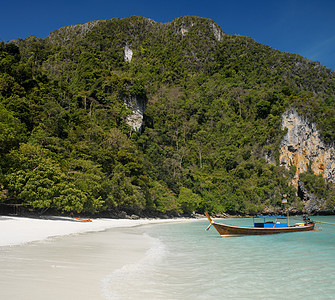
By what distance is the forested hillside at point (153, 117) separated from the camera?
2719cm

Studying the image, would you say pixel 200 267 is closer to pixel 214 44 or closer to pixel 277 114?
pixel 277 114

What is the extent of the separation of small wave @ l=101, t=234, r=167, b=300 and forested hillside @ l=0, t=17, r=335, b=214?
15.2 metres

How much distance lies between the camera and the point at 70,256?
8.87m

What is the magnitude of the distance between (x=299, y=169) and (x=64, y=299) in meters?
72.2

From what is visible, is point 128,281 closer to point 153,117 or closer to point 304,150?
point 153,117

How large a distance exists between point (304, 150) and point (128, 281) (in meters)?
72.1

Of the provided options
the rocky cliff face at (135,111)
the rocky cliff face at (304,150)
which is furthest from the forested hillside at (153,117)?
the rocky cliff face at (304,150)

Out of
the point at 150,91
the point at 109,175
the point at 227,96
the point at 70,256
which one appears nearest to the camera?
the point at 70,256

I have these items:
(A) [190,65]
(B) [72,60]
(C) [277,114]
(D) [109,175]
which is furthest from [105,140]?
(A) [190,65]

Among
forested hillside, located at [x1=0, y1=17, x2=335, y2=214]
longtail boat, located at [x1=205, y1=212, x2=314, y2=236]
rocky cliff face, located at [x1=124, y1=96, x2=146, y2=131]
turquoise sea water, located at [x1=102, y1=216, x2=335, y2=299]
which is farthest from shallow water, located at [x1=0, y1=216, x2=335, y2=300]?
rocky cliff face, located at [x1=124, y1=96, x2=146, y2=131]

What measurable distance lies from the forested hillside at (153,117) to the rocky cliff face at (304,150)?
7.01 feet

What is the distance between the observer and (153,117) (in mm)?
73000

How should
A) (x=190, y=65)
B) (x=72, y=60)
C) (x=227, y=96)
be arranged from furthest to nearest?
(x=190, y=65) → (x=227, y=96) → (x=72, y=60)

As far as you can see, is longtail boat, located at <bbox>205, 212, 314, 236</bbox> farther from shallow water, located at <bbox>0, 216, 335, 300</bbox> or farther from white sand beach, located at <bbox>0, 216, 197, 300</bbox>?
white sand beach, located at <bbox>0, 216, 197, 300</bbox>
